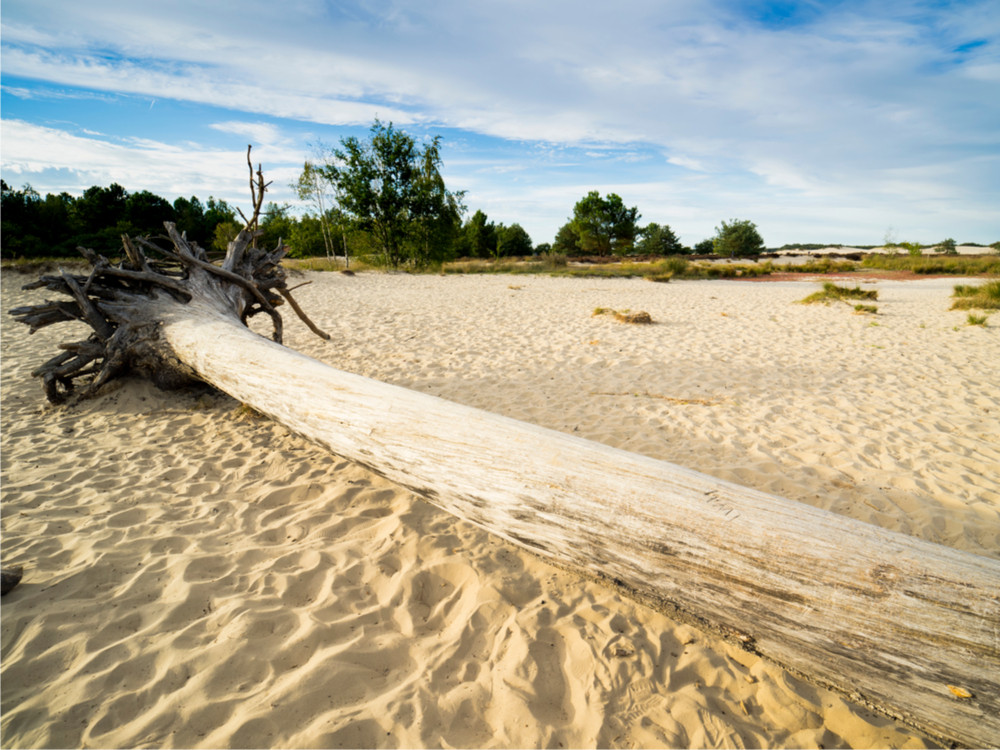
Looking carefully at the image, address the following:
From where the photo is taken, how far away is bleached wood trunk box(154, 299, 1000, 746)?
138 cm

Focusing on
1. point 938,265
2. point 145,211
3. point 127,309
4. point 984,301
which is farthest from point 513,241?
point 127,309

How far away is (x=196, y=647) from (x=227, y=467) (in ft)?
5.81

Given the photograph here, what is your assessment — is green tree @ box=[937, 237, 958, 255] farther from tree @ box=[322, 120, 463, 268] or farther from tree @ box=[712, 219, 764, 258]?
tree @ box=[322, 120, 463, 268]

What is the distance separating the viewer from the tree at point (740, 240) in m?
40.9

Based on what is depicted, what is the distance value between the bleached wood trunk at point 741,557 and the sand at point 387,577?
0.32m

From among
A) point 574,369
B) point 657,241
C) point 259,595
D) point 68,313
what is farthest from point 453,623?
point 657,241

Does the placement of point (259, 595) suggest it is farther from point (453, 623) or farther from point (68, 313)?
point (68, 313)

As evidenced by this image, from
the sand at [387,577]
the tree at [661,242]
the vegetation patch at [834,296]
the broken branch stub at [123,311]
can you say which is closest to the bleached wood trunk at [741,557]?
the sand at [387,577]

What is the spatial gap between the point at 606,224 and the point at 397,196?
93.4 feet

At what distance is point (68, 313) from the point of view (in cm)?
469

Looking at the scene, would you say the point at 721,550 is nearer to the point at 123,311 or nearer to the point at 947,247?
the point at 123,311

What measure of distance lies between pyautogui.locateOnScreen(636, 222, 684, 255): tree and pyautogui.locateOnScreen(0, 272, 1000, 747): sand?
4177cm

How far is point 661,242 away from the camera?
145 ft

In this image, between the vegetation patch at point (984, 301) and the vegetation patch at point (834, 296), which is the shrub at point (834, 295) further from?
the vegetation patch at point (984, 301)
